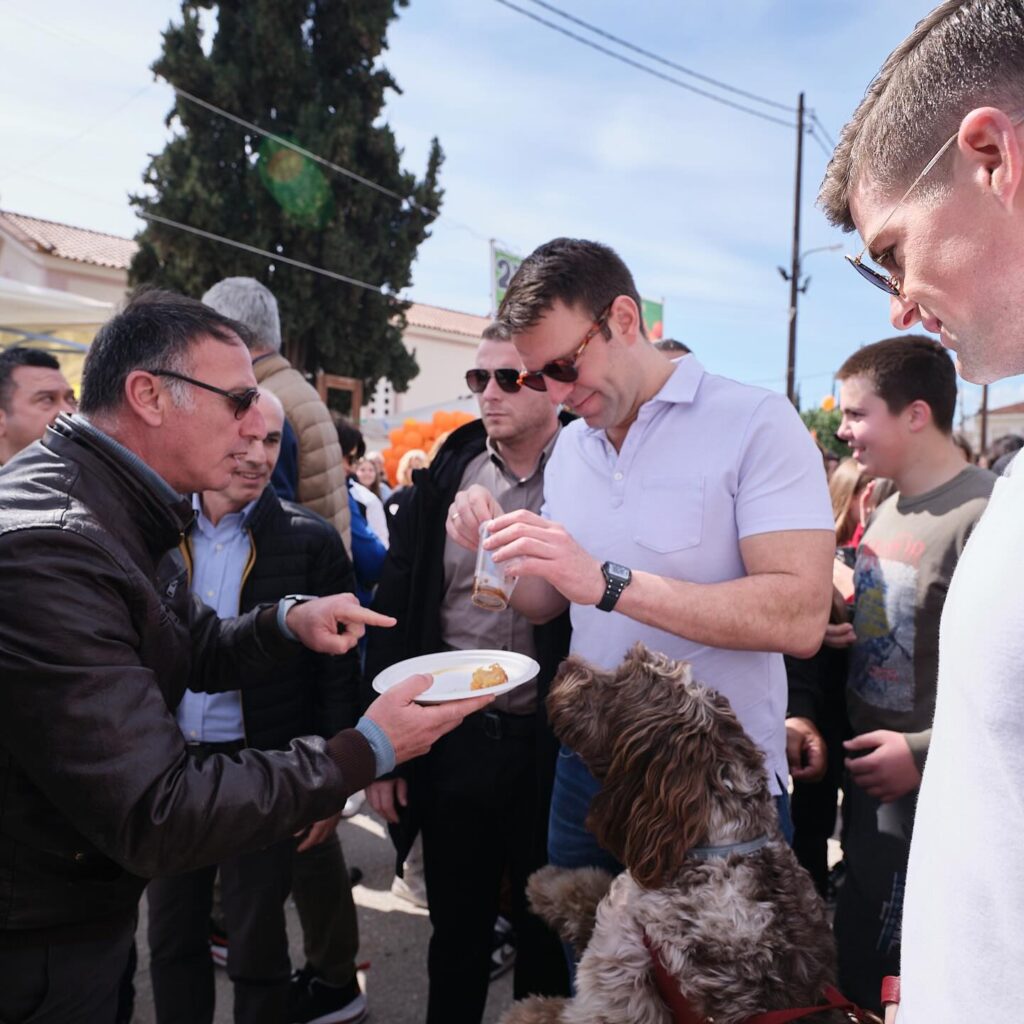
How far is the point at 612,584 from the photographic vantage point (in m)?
1.96

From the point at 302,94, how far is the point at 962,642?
2446cm

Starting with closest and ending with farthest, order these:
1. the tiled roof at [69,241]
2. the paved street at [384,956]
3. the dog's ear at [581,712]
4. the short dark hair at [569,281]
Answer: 1. the dog's ear at [581,712]
2. the short dark hair at [569,281]
3. the paved street at [384,956]
4. the tiled roof at [69,241]

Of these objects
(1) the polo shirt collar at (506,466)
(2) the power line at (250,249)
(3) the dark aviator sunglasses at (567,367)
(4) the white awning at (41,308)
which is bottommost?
(1) the polo shirt collar at (506,466)

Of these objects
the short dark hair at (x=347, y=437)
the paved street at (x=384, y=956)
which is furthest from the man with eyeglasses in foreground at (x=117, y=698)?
the short dark hair at (x=347, y=437)

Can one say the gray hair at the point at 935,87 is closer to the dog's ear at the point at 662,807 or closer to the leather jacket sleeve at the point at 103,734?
the dog's ear at the point at 662,807

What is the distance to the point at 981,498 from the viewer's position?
2746mm

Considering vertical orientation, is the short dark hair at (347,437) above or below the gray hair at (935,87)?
below

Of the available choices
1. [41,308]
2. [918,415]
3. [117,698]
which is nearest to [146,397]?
[117,698]

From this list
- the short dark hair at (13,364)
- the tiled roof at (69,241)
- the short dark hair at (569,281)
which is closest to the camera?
the short dark hair at (569,281)

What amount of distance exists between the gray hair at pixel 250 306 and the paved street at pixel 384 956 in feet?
10.2

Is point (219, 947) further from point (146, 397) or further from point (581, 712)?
point (146, 397)

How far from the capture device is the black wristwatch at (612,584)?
6.43ft

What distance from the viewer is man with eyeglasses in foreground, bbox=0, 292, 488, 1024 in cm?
145

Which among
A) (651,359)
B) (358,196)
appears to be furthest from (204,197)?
(651,359)
